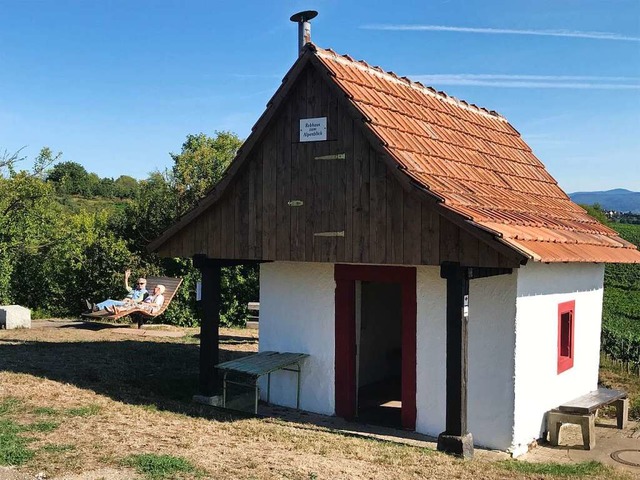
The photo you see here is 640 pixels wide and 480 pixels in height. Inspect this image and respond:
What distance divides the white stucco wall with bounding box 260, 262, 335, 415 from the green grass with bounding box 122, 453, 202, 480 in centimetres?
396

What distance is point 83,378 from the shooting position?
10953 millimetres

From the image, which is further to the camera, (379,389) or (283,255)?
(379,389)

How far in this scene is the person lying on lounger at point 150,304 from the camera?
17.4 metres

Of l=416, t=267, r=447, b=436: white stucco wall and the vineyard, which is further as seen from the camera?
the vineyard

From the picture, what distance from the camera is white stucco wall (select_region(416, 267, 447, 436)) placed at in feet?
31.2

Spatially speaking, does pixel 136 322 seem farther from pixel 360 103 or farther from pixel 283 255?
pixel 360 103

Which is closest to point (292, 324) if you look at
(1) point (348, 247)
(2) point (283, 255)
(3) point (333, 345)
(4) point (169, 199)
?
(3) point (333, 345)

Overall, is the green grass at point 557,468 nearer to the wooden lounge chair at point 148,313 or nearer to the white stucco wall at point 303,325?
the white stucco wall at point 303,325

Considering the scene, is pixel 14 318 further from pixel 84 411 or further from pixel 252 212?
pixel 252 212

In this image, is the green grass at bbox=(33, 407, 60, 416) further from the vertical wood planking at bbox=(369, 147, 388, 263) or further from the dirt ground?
the vertical wood planking at bbox=(369, 147, 388, 263)

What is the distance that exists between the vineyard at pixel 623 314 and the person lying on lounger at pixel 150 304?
36.6 ft

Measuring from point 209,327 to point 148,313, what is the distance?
24.5ft

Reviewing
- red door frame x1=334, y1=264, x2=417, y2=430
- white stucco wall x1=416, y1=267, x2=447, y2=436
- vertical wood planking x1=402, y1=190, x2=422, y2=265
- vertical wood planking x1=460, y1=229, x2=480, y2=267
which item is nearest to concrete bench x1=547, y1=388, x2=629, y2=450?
white stucco wall x1=416, y1=267, x2=447, y2=436

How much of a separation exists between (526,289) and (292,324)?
374 centimetres
